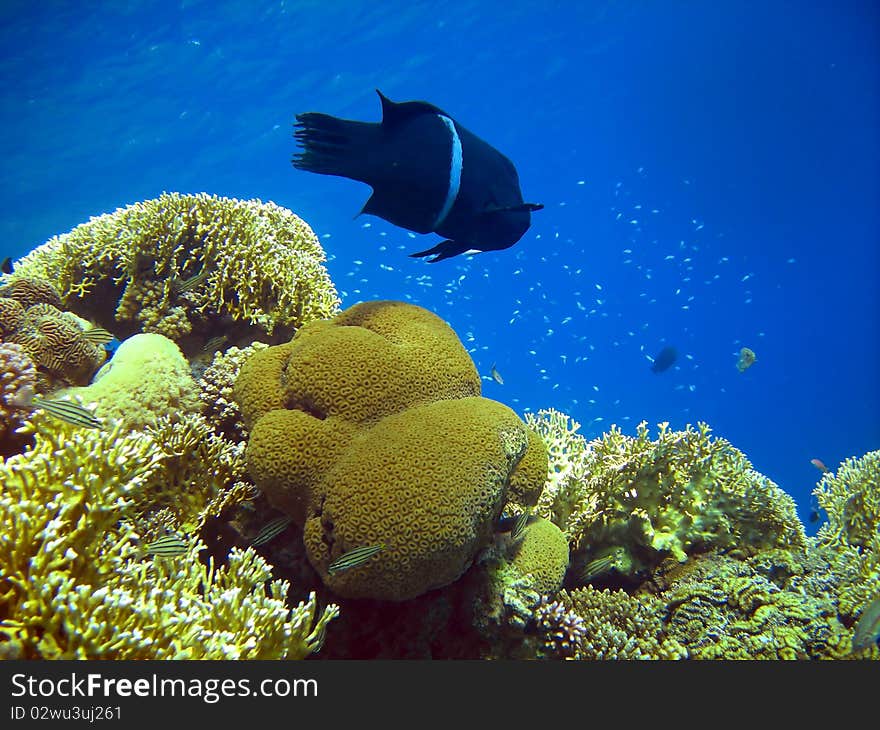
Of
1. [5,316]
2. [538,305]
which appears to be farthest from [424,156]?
[538,305]

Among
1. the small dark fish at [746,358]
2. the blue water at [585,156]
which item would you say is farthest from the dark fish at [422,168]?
the small dark fish at [746,358]

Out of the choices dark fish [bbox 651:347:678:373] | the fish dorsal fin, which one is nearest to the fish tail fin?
the fish dorsal fin

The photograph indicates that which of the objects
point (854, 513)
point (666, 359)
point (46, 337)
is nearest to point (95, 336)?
point (46, 337)

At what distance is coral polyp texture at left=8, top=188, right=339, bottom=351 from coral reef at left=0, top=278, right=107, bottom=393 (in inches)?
17.7

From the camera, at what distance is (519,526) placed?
354cm

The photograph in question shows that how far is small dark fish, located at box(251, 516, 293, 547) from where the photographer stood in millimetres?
3205

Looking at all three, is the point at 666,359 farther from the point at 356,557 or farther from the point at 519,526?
the point at 356,557

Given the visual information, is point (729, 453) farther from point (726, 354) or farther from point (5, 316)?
point (726, 354)

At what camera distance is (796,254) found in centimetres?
6756

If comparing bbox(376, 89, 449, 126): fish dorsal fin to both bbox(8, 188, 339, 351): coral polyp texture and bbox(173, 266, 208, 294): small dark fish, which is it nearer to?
bbox(8, 188, 339, 351): coral polyp texture

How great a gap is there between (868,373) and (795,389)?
11564mm

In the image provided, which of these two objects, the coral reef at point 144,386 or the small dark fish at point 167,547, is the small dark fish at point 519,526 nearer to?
the small dark fish at point 167,547

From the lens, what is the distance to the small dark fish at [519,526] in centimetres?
355

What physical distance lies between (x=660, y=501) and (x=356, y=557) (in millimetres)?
3374
